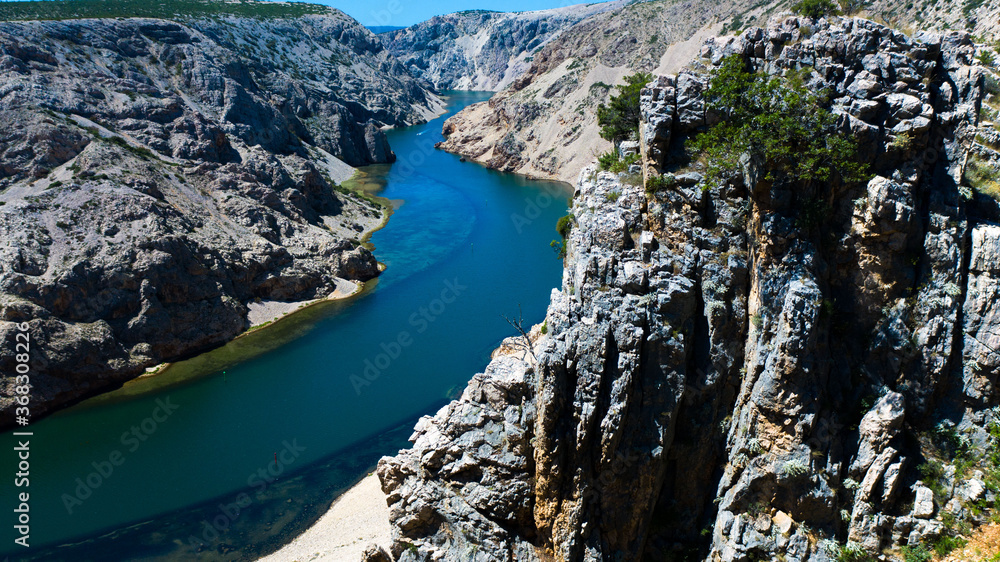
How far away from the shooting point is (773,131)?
73.6 feet

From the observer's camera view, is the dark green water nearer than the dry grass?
No

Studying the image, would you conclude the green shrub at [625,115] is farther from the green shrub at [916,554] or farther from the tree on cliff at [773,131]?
the green shrub at [916,554]

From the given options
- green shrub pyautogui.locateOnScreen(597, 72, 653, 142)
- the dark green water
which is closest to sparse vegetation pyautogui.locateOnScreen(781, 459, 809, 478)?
green shrub pyautogui.locateOnScreen(597, 72, 653, 142)

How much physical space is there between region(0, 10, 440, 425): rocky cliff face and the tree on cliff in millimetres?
52297

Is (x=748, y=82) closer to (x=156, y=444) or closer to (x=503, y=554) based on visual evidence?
(x=503, y=554)

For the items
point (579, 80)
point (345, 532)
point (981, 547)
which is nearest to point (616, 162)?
point (981, 547)

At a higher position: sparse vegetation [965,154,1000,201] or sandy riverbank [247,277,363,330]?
sparse vegetation [965,154,1000,201]

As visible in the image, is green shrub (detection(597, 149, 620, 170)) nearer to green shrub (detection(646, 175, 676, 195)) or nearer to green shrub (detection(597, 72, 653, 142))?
green shrub (detection(597, 72, 653, 142))

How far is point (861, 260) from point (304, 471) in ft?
119

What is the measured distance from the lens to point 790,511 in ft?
74.4

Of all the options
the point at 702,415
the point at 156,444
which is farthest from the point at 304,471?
the point at 702,415

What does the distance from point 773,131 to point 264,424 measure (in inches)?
1612

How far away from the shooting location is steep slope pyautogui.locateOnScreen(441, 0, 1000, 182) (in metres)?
122

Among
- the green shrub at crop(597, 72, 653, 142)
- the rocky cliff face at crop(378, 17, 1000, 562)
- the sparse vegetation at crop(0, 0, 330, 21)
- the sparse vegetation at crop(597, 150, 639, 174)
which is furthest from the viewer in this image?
the sparse vegetation at crop(0, 0, 330, 21)
